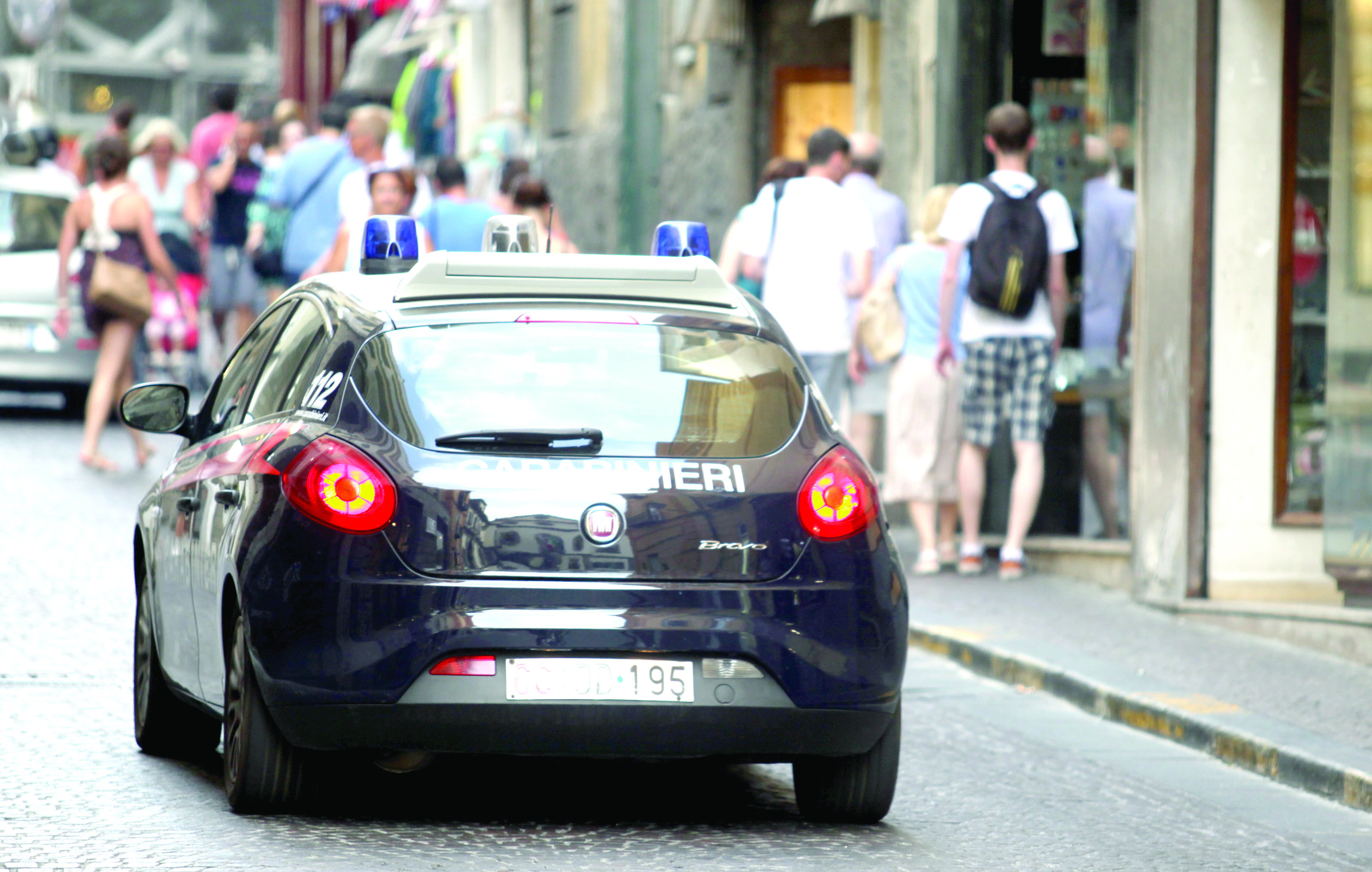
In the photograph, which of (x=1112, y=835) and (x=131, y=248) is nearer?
(x=1112, y=835)

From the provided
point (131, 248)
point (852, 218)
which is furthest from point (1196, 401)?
point (131, 248)

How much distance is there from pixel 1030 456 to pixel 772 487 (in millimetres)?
5902

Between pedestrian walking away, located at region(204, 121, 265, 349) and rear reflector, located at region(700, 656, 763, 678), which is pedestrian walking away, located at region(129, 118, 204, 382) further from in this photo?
rear reflector, located at region(700, 656, 763, 678)

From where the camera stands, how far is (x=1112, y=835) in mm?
6613

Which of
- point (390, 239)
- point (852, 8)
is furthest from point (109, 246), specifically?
point (390, 239)

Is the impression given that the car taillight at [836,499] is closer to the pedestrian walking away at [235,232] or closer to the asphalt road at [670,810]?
the asphalt road at [670,810]

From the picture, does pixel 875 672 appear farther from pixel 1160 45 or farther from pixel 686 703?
pixel 1160 45

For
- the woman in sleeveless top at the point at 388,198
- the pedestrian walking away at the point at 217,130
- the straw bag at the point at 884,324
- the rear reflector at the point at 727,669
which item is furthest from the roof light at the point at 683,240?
the pedestrian walking away at the point at 217,130

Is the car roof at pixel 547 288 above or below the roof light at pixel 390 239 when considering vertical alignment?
below

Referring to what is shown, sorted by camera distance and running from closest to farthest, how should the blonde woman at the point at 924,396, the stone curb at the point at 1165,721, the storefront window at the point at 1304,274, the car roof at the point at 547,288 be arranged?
the car roof at the point at 547,288
the stone curb at the point at 1165,721
the storefront window at the point at 1304,274
the blonde woman at the point at 924,396

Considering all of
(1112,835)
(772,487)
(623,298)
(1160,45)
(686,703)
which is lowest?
(1112,835)

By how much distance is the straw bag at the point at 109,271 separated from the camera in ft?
51.4

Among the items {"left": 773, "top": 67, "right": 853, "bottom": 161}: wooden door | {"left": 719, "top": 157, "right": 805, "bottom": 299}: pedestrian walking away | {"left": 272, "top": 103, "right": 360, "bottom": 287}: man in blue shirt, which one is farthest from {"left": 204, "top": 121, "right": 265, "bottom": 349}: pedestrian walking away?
{"left": 719, "top": 157, "right": 805, "bottom": 299}: pedestrian walking away

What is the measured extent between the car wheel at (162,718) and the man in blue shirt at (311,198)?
948 centimetres
